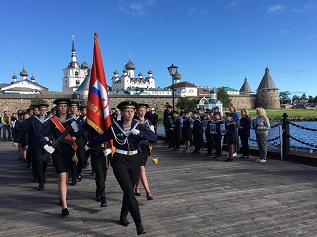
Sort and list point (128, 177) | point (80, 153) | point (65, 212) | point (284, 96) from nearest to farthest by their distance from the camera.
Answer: point (128, 177), point (65, 212), point (80, 153), point (284, 96)

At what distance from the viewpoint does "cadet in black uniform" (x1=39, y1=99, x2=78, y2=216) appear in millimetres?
5219

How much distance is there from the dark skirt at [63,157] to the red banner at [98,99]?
714mm

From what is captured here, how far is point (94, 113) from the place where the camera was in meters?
6.09

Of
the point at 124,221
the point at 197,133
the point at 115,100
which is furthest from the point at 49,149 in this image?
the point at 115,100

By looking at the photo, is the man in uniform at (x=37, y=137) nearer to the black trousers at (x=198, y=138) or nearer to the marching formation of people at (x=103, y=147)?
the marching formation of people at (x=103, y=147)

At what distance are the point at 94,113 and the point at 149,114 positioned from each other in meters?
9.69

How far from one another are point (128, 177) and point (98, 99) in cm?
235

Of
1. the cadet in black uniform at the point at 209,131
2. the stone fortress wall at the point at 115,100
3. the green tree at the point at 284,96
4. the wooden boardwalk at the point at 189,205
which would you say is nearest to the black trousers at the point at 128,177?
the wooden boardwalk at the point at 189,205

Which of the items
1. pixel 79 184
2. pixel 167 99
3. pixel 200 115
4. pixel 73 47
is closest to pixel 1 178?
pixel 79 184

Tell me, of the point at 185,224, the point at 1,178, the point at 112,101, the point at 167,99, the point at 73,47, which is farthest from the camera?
the point at 73,47

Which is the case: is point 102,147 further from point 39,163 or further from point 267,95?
point 267,95

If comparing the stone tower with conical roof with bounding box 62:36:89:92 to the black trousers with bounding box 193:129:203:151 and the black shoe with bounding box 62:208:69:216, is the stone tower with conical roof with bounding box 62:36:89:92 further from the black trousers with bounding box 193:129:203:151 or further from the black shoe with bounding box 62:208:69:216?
the black shoe with bounding box 62:208:69:216

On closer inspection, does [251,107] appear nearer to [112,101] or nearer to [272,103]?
[272,103]

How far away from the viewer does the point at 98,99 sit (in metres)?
6.32
